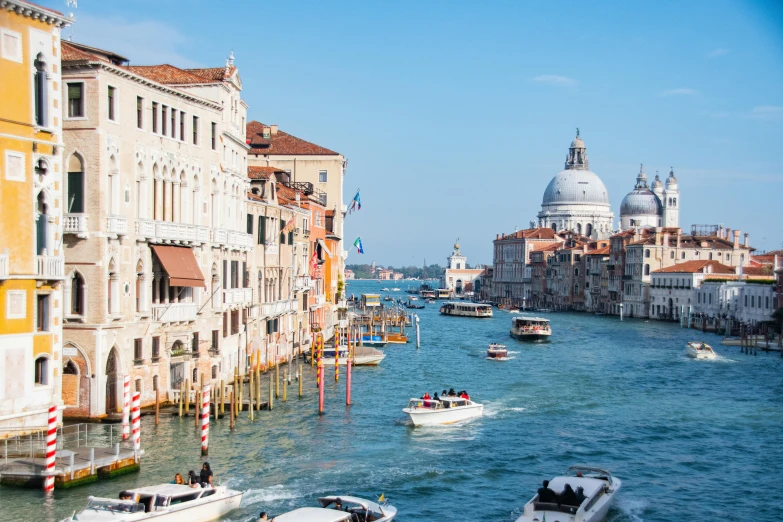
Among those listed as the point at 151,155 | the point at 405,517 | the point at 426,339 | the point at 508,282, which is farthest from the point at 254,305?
the point at 508,282

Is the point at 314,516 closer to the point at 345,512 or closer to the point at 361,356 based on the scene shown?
the point at 345,512

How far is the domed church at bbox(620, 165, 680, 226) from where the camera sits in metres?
144

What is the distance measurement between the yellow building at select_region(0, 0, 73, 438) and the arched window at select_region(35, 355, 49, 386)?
0.02 m

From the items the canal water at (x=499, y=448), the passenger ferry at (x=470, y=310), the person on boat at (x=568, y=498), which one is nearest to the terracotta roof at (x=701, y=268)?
the passenger ferry at (x=470, y=310)

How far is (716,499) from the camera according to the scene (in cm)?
1975

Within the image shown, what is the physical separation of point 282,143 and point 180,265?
97.1ft

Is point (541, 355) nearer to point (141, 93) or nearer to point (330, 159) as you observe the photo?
point (330, 159)

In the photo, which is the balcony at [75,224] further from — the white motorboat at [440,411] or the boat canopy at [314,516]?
the white motorboat at [440,411]

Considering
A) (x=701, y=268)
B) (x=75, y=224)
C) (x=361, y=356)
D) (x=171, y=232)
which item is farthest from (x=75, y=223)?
(x=701, y=268)

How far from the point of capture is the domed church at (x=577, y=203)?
155 m

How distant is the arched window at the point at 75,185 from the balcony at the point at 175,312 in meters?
3.37

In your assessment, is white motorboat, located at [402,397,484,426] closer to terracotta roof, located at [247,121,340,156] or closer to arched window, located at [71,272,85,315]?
arched window, located at [71,272,85,315]

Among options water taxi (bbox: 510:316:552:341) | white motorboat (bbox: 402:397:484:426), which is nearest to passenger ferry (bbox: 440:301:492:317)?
water taxi (bbox: 510:316:552:341)

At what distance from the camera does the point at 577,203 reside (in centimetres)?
15538
